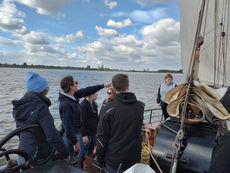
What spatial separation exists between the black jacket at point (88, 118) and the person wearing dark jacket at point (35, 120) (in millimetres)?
1344

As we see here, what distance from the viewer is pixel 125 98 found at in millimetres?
1979

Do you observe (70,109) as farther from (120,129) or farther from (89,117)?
(120,129)

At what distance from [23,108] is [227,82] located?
5805 millimetres

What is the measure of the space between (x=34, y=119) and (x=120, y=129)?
38.3 inches

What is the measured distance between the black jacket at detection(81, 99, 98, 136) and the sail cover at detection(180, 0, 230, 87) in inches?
118

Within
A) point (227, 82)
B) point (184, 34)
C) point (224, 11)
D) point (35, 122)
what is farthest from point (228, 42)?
point (35, 122)

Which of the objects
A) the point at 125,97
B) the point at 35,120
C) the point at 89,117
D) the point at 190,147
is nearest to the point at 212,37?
the point at 89,117

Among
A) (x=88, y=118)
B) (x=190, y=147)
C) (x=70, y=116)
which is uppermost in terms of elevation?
(x=190, y=147)

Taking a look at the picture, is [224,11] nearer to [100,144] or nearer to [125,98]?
[125,98]

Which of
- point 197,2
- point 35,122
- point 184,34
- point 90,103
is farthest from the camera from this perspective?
point 184,34

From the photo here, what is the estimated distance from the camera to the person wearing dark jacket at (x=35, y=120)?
184cm

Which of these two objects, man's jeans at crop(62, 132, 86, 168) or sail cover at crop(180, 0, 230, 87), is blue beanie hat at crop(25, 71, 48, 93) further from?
sail cover at crop(180, 0, 230, 87)

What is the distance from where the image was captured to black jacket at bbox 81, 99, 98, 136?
10.8 ft

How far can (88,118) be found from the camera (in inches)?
133
